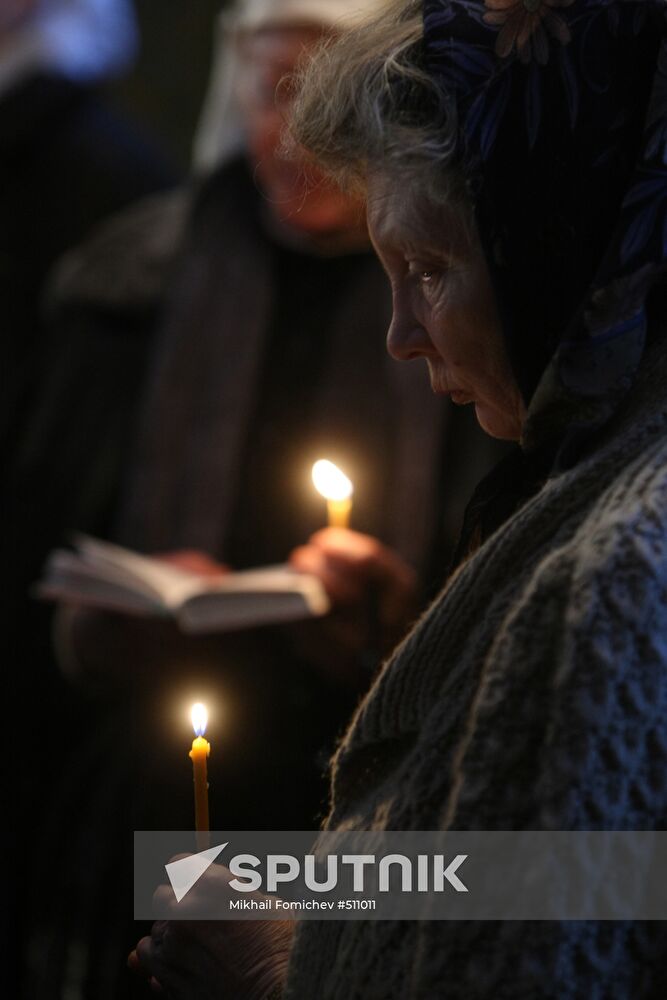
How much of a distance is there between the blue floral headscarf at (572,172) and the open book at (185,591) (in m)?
1.04

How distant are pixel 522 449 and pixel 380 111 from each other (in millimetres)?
305

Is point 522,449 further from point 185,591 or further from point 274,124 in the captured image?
point 274,124

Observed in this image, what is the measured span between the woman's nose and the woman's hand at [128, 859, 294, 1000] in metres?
0.47

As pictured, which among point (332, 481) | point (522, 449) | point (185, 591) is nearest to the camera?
point (522, 449)

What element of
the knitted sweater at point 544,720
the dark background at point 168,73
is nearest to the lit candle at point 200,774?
the knitted sweater at point 544,720

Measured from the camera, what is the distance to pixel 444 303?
104 cm

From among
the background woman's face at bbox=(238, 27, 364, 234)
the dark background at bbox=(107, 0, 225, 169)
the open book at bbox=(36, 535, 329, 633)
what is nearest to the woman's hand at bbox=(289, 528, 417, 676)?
the open book at bbox=(36, 535, 329, 633)

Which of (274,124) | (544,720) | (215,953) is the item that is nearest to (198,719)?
(215,953)

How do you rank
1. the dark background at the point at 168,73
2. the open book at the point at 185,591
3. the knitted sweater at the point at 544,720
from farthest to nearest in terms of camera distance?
the dark background at the point at 168,73 < the open book at the point at 185,591 < the knitted sweater at the point at 544,720

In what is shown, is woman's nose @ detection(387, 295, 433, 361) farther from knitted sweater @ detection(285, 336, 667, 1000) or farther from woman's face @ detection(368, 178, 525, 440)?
knitted sweater @ detection(285, 336, 667, 1000)

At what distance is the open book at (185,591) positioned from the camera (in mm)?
1979

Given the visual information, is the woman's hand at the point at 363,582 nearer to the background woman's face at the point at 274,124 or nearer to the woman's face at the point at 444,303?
the background woman's face at the point at 274,124

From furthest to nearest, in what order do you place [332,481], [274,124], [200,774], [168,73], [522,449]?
[168,73] → [274,124] → [332,481] → [522,449] → [200,774]

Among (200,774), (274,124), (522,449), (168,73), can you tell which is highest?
(168,73)
